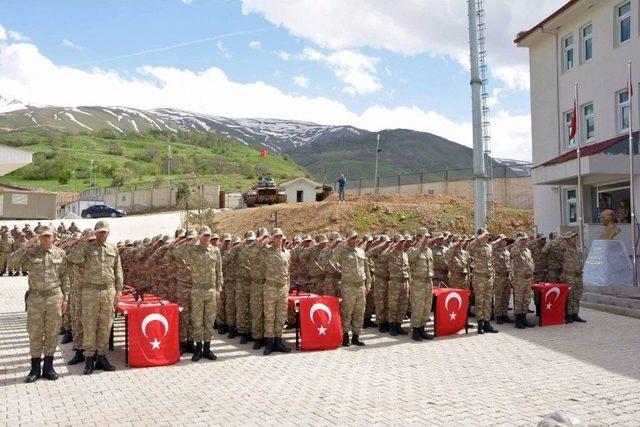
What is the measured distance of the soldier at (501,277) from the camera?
38.3ft

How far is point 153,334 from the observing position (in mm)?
8258

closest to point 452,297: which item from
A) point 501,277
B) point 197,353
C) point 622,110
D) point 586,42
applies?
point 501,277

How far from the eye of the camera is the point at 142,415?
5.97m

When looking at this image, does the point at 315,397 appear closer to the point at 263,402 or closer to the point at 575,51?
the point at 263,402

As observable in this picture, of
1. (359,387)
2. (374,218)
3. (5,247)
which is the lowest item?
(359,387)

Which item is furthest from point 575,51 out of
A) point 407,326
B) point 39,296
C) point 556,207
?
point 39,296

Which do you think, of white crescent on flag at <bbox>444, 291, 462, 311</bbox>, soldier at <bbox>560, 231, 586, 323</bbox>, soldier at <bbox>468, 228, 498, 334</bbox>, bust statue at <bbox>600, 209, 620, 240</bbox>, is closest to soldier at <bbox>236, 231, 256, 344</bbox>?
white crescent on flag at <bbox>444, 291, 462, 311</bbox>

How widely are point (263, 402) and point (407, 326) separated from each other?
573 cm

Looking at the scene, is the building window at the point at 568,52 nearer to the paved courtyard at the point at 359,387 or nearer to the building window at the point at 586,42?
the building window at the point at 586,42

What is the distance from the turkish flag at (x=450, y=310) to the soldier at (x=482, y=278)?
382 millimetres

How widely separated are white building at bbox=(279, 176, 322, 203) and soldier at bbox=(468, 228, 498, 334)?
3678 cm

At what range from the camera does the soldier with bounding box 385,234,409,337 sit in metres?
10.8

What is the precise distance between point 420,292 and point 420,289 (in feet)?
0.17

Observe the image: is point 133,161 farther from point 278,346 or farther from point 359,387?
point 359,387
